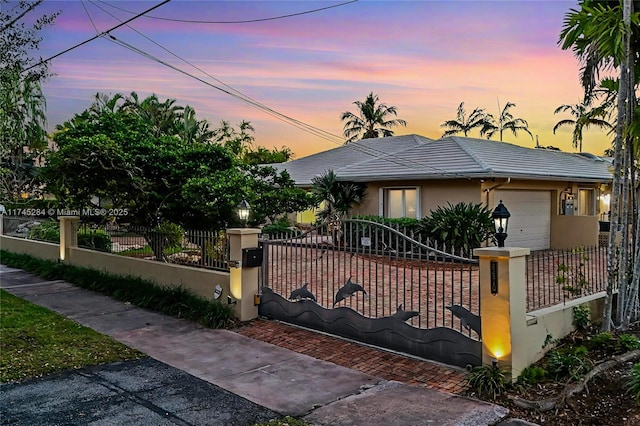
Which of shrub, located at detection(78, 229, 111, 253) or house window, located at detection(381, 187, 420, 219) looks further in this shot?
house window, located at detection(381, 187, 420, 219)

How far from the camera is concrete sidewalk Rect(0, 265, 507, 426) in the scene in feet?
14.9

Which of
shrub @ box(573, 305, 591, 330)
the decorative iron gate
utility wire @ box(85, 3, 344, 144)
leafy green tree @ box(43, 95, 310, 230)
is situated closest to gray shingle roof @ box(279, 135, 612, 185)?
utility wire @ box(85, 3, 344, 144)

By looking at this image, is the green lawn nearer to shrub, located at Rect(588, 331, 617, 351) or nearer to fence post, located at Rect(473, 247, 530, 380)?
fence post, located at Rect(473, 247, 530, 380)

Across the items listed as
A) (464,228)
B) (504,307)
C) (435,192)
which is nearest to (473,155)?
(435,192)

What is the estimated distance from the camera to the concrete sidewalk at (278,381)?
4531mm

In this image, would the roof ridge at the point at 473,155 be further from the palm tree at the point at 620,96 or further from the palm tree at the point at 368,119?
the palm tree at the point at 368,119

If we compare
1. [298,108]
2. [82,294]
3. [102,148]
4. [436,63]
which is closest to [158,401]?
[102,148]

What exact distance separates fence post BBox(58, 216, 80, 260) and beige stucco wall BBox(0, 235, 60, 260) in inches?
26.5

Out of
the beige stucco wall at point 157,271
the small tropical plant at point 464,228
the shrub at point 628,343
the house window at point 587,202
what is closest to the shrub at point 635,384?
the shrub at point 628,343

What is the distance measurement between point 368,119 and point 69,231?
89.6ft

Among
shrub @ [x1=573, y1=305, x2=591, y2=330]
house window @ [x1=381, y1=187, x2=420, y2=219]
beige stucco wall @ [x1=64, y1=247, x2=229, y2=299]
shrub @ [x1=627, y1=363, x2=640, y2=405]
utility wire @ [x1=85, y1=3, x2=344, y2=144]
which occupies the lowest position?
shrub @ [x1=627, y1=363, x2=640, y2=405]

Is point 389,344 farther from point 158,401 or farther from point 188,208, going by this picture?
point 188,208

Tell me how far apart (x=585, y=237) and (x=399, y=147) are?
8.39 meters

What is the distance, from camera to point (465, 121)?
124 feet
